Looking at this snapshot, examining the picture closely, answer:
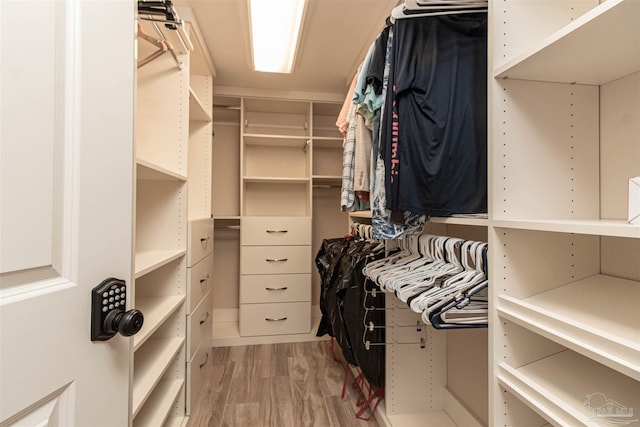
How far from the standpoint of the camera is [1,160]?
0.37 m

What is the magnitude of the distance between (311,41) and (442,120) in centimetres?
136

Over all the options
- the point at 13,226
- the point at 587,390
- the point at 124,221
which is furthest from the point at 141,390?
the point at 587,390

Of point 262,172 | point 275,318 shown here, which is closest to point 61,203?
point 275,318

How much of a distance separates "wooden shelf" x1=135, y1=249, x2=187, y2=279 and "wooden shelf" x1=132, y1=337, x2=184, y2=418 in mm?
445

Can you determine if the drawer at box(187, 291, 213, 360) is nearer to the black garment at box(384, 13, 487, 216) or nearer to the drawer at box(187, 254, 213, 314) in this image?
the drawer at box(187, 254, 213, 314)

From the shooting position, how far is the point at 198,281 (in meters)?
1.74

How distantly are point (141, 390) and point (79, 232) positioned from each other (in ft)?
2.98

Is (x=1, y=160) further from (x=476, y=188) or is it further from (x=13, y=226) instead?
(x=476, y=188)

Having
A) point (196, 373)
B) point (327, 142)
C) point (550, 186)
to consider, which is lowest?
point (196, 373)

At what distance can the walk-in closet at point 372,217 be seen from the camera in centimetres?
44

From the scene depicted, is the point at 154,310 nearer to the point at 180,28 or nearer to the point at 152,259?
the point at 152,259

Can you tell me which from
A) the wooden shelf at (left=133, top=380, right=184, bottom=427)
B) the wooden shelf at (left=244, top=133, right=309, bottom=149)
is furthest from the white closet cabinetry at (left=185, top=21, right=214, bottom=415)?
the wooden shelf at (left=244, top=133, right=309, bottom=149)

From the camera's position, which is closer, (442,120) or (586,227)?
(586,227)

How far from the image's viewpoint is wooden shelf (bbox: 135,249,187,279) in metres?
1.06
